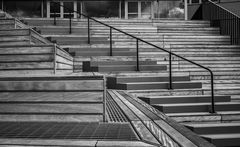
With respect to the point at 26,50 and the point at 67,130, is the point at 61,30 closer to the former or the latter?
the point at 26,50

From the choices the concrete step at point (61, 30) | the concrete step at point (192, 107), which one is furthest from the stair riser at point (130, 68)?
the concrete step at point (61, 30)

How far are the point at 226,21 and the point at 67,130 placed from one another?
11432mm

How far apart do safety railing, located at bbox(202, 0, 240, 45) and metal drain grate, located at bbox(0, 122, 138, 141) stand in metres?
10.2

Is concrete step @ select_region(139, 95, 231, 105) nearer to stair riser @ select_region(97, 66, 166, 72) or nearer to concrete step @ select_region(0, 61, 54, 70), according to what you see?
stair riser @ select_region(97, 66, 166, 72)

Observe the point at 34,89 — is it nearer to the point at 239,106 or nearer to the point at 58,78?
the point at 58,78

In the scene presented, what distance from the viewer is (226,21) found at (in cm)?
1273

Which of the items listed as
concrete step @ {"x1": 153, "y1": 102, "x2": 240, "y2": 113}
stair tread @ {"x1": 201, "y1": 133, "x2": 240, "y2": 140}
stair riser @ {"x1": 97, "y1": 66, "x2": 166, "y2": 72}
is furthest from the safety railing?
stair tread @ {"x1": 201, "y1": 133, "x2": 240, "y2": 140}

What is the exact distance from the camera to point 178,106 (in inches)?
233

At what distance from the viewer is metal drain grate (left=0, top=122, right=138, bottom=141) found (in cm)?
306

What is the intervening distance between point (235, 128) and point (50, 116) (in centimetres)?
350

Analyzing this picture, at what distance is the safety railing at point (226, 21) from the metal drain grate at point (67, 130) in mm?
10178

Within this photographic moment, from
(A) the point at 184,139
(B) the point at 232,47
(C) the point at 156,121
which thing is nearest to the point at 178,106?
(C) the point at 156,121

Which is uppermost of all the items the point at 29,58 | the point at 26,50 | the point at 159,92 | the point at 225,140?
the point at 26,50

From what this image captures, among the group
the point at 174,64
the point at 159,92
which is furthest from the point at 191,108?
the point at 174,64
